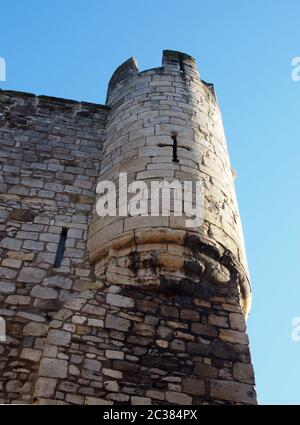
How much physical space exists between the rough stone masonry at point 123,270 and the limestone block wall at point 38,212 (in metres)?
0.01

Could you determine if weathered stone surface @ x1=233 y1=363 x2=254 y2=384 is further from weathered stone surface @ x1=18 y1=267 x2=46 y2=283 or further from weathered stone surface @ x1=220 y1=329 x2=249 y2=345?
weathered stone surface @ x1=18 y1=267 x2=46 y2=283

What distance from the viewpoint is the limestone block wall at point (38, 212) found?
14.5 feet

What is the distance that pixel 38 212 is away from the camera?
5.83 metres

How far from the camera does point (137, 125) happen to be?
660 cm

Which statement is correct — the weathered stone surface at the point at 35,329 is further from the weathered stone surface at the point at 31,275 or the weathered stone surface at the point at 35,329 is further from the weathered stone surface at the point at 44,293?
the weathered stone surface at the point at 31,275

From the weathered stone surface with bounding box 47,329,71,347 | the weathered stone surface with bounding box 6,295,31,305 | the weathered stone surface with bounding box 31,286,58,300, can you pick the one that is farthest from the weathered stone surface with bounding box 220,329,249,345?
the weathered stone surface with bounding box 6,295,31,305

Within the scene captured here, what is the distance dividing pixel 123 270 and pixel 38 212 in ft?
5.19

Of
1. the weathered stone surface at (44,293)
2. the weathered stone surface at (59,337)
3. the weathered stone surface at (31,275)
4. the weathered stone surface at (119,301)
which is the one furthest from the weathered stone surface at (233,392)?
the weathered stone surface at (31,275)

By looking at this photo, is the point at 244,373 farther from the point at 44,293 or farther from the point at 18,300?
the point at 18,300

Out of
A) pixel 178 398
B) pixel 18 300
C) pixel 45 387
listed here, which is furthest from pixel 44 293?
pixel 178 398
